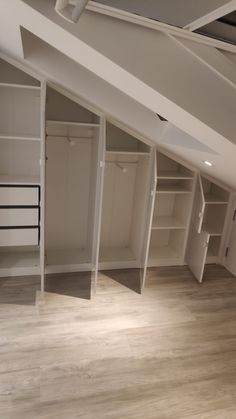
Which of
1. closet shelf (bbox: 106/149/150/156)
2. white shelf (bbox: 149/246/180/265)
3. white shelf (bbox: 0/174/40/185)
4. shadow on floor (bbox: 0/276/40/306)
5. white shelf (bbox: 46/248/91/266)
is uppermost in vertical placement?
closet shelf (bbox: 106/149/150/156)

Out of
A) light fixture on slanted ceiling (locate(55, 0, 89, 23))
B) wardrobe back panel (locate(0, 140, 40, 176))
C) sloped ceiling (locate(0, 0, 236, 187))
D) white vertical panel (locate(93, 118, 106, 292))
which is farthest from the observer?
wardrobe back panel (locate(0, 140, 40, 176))

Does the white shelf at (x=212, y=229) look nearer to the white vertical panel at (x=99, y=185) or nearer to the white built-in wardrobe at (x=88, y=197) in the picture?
the white built-in wardrobe at (x=88, y=197)

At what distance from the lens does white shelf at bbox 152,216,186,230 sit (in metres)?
3.12

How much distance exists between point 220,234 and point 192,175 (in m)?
0.74

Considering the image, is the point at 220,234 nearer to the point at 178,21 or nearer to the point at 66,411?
the point at 66,411

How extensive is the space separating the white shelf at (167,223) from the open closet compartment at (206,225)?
0.16m

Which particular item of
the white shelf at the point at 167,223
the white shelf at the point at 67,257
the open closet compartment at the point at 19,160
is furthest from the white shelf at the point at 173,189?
the open closet compartment at the point at 19,160

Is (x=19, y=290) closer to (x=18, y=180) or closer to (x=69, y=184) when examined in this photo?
(x=18, y=180)

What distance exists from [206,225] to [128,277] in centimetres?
112

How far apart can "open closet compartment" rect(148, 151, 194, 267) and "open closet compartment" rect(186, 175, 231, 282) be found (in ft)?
0.30

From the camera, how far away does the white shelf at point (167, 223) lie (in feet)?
10.3

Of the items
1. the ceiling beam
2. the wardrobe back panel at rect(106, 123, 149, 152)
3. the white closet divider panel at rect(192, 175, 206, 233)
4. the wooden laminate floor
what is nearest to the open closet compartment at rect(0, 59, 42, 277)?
the wooden laminate floor

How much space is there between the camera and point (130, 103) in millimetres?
2166

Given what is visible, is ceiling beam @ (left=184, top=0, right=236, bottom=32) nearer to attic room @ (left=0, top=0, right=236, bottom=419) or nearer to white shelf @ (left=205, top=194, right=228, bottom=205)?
attic room @ (left=0, top=0, right=236, bottom=419)
